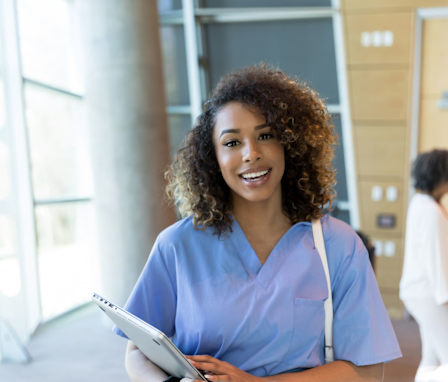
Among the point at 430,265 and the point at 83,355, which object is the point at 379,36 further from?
the point at 83,355

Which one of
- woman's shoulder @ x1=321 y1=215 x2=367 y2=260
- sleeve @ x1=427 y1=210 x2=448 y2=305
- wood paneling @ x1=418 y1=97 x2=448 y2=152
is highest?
wood paneling @ x1=418 y1=97 x2=448 y2=152

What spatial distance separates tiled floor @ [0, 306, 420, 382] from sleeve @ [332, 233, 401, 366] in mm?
2691

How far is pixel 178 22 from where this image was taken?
20.0 feet

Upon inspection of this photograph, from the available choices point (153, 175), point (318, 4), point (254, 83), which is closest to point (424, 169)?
point (254, 83)

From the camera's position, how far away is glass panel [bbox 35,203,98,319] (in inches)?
214

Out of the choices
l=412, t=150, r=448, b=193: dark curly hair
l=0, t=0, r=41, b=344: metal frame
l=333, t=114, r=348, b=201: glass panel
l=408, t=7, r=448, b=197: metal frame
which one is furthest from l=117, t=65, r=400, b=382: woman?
l=333, t=114, r=348, b=201: glass panel

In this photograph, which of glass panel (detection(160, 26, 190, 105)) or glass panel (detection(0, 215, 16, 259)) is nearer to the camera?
glass panel (detection(0, 215, 16, 259))

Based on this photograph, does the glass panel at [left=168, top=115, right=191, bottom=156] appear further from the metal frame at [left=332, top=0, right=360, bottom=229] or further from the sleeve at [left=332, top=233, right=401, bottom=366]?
the sleeve at [left=332, top=233, right=401, bottom=366]

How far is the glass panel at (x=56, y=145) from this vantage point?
525 centimetres

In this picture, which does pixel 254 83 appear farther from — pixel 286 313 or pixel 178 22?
pixel 178 22

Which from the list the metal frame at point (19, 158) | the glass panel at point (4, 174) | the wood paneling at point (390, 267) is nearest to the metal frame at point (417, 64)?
the wood paneling at point (390, 267)

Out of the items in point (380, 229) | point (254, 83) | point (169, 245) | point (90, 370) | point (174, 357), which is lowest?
point (90, 370)

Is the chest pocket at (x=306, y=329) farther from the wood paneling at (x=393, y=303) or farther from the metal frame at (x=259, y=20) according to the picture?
the wood paneling at (x=393, y=303)

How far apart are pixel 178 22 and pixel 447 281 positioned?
453 centimetres
